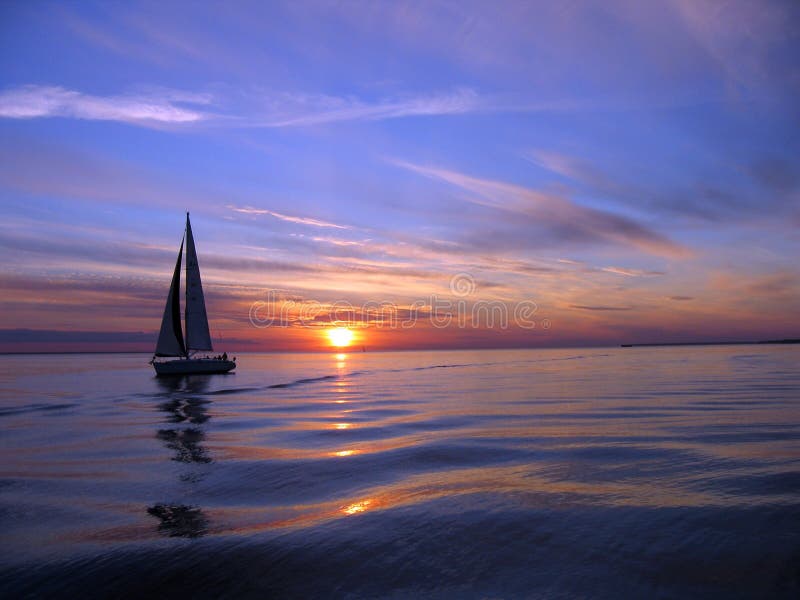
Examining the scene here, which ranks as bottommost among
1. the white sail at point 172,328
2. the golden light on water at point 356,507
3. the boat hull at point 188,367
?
the boat hull at point 188,367

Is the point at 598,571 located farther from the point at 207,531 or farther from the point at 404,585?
the point at 207,531

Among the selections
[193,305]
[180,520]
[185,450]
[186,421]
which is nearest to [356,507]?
[180,520]

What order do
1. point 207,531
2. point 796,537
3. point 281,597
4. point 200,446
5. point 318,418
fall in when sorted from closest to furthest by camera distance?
point 281,597
point 796,537
point 207,531
point 200,446
point 318,418

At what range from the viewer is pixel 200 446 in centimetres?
2012

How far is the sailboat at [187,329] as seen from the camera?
66.1 m

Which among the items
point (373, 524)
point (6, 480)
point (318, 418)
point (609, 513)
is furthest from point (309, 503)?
Answer: point (318, 418)

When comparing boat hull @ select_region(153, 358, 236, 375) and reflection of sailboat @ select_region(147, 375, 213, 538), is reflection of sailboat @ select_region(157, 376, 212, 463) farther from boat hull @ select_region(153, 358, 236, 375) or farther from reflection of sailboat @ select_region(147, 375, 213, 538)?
boat hull @ select_region(153, 358, 236, 375)

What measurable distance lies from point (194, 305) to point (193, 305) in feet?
0.39

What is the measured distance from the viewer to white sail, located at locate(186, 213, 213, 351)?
6794 centimetres

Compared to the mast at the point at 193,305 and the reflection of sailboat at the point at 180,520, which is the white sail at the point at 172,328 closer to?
the mast at the point at 193,305

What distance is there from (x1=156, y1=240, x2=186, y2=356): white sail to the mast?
44.8 inches

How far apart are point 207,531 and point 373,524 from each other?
10.2 ft

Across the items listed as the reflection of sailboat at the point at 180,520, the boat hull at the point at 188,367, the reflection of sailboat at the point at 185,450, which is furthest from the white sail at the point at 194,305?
the reflection of sailboat at the point at 180,520

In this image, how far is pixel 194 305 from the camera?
6844 cm
